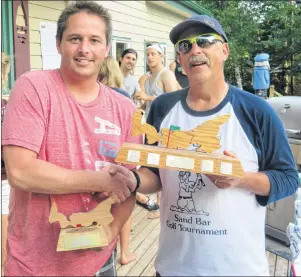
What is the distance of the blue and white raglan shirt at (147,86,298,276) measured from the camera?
4.12ft

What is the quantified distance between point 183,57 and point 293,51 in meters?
11.7

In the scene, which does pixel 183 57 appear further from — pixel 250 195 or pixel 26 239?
pixel 26 239

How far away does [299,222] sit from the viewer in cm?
194

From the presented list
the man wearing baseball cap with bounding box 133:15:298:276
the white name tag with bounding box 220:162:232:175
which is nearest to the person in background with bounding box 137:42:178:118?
the man wearing baseball cap with bounding box 133:15:298:276

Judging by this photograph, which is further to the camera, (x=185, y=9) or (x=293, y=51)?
(x=293, y=51)

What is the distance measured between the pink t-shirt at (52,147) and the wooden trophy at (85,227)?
1.4 inches

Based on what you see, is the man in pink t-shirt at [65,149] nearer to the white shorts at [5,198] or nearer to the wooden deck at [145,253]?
the white shorts at [5,198]

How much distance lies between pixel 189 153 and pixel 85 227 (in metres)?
0.43

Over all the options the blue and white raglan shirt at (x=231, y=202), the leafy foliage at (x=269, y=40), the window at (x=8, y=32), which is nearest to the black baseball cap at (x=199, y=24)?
the blue and white raglan shirt at (x=231, y=202)

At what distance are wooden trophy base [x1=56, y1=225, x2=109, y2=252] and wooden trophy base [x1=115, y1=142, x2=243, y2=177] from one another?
0.85 ft

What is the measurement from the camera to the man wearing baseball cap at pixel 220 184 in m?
1.26

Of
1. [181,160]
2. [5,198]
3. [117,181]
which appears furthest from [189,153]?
[5,198]

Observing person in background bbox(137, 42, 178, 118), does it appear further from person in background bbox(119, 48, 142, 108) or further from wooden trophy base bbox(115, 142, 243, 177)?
wooden trophy base bbox(115, 142, 243, 177)

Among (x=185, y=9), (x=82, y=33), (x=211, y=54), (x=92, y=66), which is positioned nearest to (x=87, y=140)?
(x=92, y=66)
